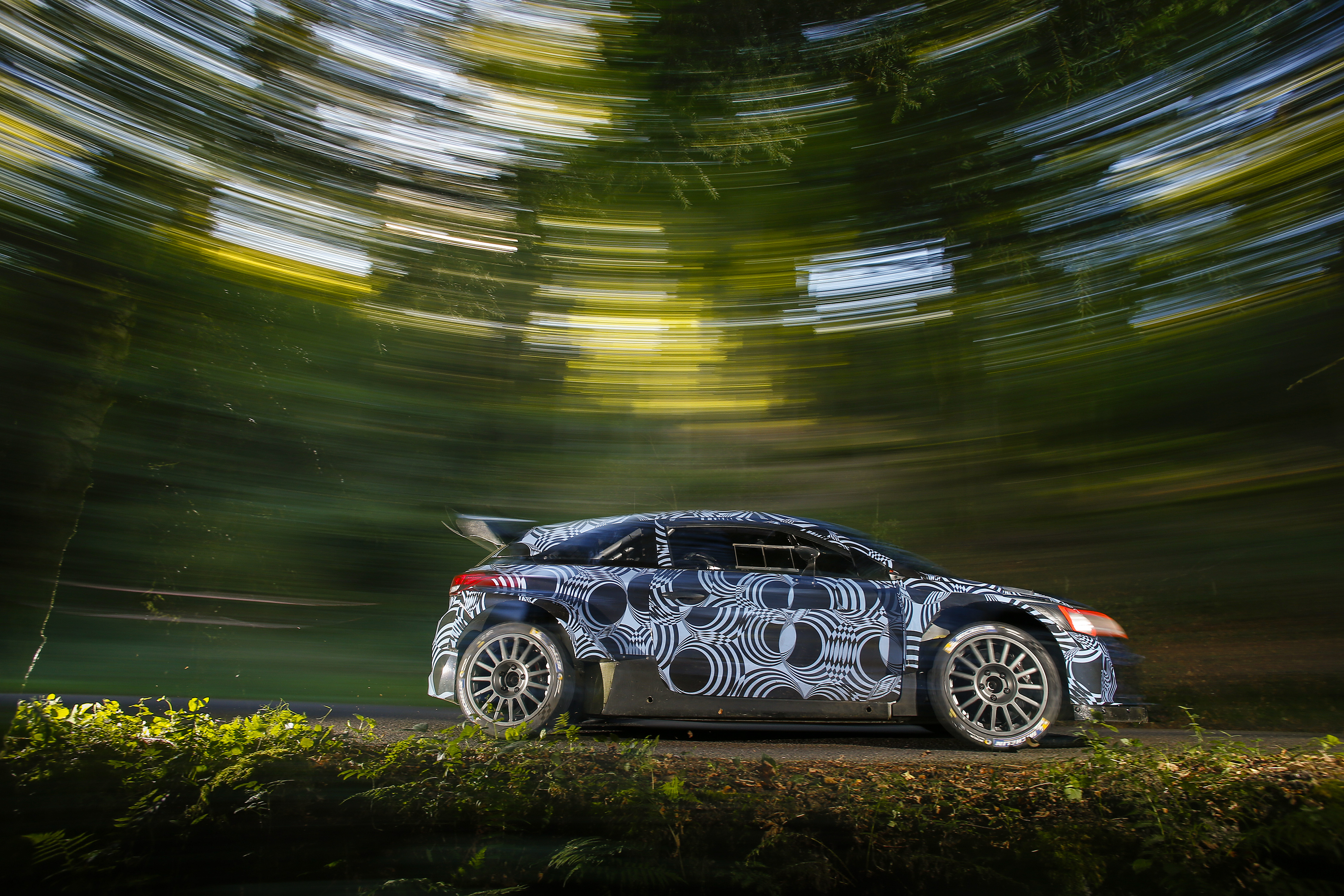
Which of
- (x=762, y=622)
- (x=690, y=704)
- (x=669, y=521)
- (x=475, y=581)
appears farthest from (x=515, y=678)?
(x=762, y=622)

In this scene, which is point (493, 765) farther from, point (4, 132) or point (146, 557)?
point (4, 132)

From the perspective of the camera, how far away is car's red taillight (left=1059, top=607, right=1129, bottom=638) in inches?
146

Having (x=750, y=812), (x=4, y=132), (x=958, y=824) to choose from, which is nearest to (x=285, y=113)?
(x=4, y=132)

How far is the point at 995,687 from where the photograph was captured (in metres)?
3.81

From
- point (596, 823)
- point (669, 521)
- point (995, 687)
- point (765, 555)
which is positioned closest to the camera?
point (596, 823)

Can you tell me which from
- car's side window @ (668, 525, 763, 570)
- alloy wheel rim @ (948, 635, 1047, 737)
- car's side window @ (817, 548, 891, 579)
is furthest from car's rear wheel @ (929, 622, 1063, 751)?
car's side window @ (668, 525, 763, 570)

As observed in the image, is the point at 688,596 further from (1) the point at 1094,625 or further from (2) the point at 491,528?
(1) the point at 1094,625

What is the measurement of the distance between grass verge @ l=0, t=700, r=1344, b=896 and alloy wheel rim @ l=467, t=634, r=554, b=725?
4.05 ft

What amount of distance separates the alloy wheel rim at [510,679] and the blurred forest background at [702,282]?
0.76m

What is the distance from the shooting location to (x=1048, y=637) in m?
3.80

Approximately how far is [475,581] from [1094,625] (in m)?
3.33

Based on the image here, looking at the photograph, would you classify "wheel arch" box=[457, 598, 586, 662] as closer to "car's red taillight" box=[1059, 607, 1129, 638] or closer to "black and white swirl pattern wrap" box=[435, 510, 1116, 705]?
"black and white swirl pattern wrap" box=[435, 510, 1116, 705]

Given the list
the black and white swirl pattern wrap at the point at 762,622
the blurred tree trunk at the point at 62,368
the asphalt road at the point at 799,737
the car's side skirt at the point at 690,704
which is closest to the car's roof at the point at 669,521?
the black and white swirl pattern wrap at the point at 762,622

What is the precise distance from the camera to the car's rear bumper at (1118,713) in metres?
3.66
